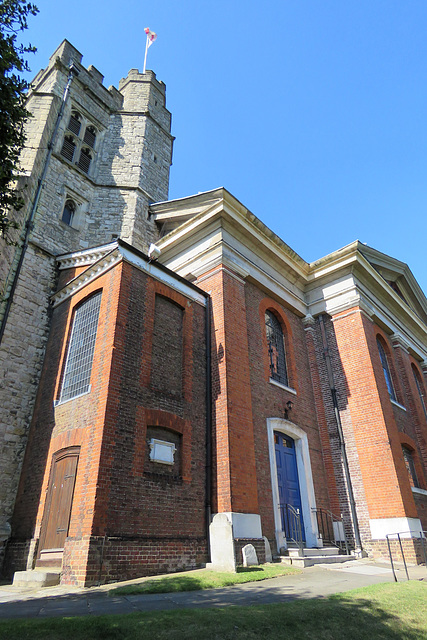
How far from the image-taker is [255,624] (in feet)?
13.9

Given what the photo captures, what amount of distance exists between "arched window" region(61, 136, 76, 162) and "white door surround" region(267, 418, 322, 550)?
46.2 feet

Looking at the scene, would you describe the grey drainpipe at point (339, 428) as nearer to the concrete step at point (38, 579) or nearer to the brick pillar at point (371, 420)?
the brick pillar at point (371, 420)

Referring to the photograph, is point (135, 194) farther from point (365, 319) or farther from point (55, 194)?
point (365, 319)

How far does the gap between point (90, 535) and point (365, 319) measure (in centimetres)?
1187

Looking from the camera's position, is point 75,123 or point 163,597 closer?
point 163,597

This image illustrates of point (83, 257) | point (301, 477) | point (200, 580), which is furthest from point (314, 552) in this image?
point (83, 257)

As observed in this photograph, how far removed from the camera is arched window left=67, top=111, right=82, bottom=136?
1880cm

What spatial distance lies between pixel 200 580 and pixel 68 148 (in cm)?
1751

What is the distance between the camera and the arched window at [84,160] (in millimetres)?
18500

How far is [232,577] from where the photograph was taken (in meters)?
7.57

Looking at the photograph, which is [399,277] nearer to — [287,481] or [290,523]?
[287,481]

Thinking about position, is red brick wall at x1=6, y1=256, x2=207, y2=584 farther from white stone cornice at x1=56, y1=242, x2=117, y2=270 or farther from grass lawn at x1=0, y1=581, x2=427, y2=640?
grass lawn at x1=0, y1=581, x2=427, y2=640

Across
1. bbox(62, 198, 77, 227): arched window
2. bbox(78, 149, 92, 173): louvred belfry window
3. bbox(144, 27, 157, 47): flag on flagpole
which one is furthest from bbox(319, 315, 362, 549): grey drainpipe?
bbox(144, 27, 157, 47): flag on flagpole

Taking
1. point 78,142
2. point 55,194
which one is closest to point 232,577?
point 55,194
